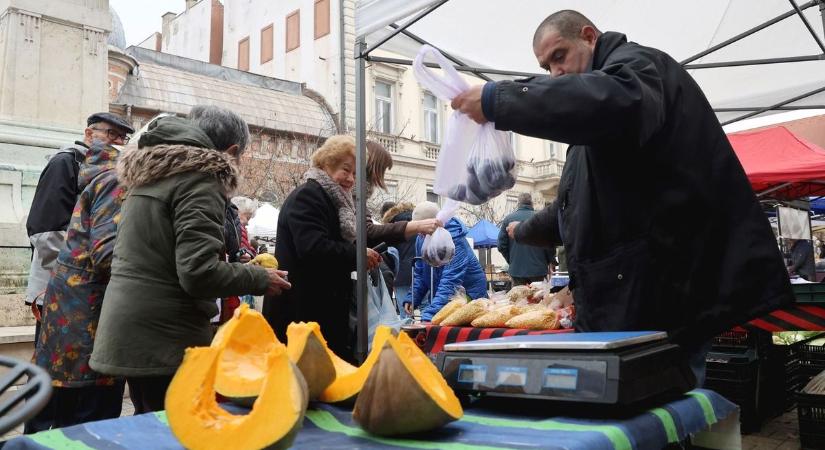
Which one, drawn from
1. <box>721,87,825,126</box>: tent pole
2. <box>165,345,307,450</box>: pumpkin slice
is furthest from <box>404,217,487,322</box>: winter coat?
<box>721,87,825,126</box>: tent pole

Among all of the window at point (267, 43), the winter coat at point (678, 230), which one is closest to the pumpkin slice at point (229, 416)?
the winter coat at point (678, 230)

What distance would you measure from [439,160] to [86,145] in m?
2.09

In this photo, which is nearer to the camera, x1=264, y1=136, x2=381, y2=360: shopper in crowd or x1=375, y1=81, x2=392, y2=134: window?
x1=264, y1=136, x2=381, y2=360: shopper in crowd

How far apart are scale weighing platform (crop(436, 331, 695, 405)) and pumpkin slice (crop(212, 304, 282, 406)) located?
39 centimetres

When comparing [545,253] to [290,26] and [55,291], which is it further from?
[290,26]

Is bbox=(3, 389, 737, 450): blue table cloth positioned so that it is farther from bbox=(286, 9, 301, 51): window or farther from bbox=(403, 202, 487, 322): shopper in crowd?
bbox=(286, 9, 301, 51): window

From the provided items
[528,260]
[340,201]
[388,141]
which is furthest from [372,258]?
[388,141]

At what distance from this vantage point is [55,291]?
247 cm

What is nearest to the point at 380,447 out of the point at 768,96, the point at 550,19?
the point at 550,19

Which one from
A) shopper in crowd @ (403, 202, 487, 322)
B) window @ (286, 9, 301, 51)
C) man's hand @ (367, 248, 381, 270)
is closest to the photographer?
man's hand @ (367, 248, 381, 270)

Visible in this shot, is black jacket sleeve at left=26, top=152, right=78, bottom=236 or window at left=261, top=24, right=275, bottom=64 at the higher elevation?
window at left=261, top=24, right=275, bottom=64

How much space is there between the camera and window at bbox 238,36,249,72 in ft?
94.1

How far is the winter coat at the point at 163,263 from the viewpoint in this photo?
190 cm

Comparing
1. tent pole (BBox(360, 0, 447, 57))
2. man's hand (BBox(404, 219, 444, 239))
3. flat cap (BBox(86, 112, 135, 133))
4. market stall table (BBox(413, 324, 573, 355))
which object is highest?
tent pole (BBox(360, 0, 447, 57))
